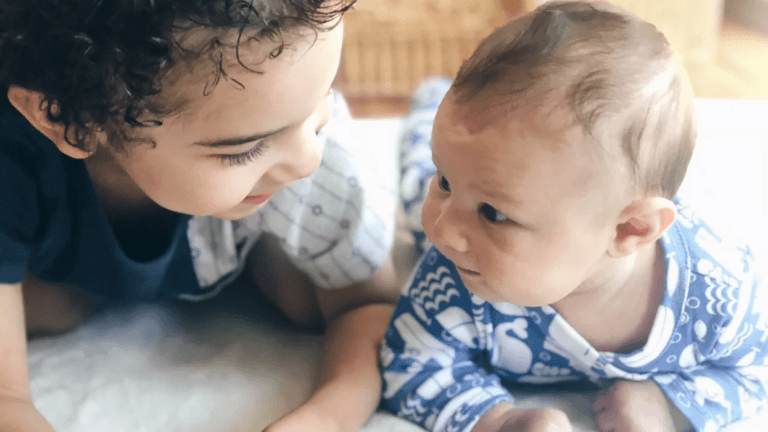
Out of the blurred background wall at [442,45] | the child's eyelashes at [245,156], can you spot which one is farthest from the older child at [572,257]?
the blurred background wall at [442,45]

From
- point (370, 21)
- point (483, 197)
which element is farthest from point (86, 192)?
point (370, 21)

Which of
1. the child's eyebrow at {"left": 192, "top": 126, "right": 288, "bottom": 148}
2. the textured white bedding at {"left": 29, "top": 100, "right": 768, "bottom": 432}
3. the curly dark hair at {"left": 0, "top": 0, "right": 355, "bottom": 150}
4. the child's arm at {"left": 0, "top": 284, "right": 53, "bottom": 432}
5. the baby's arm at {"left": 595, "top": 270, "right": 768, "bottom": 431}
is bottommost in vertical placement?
the textured white bedding at {"left": 29, "top": 100, "right": 768, "bottom": 432}

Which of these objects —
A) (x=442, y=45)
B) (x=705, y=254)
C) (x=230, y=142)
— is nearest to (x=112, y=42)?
(x=230, y=142)

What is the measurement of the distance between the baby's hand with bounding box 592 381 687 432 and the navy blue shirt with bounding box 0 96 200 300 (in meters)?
0.39

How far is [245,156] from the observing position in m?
0.49

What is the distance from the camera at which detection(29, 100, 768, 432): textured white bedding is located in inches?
24.0

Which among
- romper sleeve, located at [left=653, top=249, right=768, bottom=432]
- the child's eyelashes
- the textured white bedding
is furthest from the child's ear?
romper sleeve, located at [left=653, top=249, right=768, bottom=432]

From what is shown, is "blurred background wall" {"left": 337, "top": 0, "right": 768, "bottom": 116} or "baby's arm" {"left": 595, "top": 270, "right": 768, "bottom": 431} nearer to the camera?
"baby's arm" {"left": 595, "top": 270, "right": 768, "bottom": 431}

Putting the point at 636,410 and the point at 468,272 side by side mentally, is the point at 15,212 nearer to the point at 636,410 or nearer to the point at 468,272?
the point at 468,272

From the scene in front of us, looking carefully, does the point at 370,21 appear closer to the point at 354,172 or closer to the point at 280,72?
the point at 354,172

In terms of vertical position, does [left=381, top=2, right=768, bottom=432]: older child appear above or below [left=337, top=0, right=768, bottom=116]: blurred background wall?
above

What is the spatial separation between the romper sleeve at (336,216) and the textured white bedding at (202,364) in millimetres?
86

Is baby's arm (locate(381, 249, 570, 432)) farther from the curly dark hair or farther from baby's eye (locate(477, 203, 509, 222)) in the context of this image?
the curly dark hair

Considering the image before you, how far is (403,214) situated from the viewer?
0.86m
